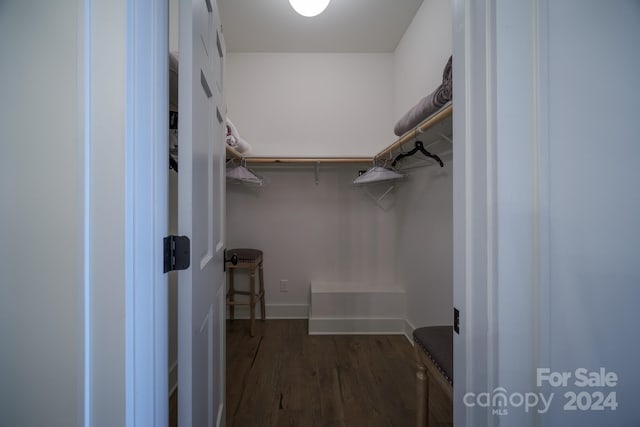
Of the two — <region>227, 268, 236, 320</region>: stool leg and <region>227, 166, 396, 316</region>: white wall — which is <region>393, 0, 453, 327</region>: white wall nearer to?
<region>227, 166, 396, 316</region>: white wall

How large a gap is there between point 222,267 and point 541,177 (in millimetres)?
1182

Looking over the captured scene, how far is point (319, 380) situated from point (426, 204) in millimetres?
1511

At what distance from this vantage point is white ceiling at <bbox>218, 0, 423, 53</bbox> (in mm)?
1878

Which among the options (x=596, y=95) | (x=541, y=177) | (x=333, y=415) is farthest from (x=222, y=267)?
(x=596, y=95)

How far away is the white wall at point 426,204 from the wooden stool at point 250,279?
1.44 metres

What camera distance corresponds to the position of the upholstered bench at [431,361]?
0.90m

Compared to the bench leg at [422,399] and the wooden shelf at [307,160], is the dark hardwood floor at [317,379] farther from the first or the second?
the wooden shelf at [307,160]

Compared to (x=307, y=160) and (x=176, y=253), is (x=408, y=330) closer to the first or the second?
(x=307, y=160)

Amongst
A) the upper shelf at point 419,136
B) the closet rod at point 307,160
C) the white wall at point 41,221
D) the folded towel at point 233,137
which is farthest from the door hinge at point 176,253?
the closet rod at point 307,160

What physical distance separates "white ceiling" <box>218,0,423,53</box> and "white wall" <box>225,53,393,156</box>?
11 cm

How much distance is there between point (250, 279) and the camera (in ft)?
7.26

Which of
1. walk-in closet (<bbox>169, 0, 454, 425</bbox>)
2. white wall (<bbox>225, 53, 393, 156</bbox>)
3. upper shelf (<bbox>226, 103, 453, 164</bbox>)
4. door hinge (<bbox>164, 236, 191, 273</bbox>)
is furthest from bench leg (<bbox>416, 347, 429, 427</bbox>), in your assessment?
white wall (<bbox>225, 53, 393, 156</bbox>)

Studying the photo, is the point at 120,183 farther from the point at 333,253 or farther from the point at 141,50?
the point at 333,253

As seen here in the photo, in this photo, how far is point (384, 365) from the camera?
1.76m
